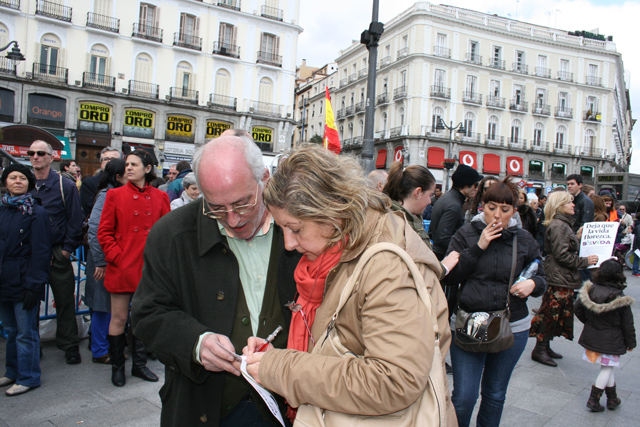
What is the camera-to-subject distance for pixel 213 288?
192cm

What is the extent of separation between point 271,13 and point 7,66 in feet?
53.8

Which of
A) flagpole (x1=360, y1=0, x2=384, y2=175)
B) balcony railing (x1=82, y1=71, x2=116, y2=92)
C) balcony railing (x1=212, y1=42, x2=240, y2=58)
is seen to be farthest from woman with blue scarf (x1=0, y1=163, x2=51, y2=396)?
balcony railing (x1=212, y1=42, x2=240, y2=58)

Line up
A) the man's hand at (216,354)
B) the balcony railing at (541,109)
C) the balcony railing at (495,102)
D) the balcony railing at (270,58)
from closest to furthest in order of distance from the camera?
the man's hand at (216,354) < the balcony railing at (270,58) < the balcony railing at (495,102) < the balcony railing at (541,109)

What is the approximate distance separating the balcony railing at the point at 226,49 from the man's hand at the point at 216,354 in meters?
30.4

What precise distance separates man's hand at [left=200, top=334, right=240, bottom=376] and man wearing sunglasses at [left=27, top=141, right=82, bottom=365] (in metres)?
3.49

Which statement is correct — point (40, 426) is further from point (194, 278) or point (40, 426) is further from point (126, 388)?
point (194, 278)

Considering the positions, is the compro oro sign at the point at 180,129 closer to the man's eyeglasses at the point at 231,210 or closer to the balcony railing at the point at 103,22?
the balcony railing at the point at 103,22

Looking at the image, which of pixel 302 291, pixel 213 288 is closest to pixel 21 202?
pixel 213 288

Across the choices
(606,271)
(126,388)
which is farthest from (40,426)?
(606,271)

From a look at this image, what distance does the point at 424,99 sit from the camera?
3925 cm

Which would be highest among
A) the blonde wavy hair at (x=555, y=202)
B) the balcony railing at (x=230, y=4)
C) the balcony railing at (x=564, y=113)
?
the balcony railing at (x=230, y=4)

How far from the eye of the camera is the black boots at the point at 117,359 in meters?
4.04

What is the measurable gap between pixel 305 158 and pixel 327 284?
1.45 feet

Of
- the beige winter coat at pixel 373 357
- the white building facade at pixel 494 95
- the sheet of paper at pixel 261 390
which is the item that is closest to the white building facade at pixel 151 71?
the white building facade at pixel 494 95
